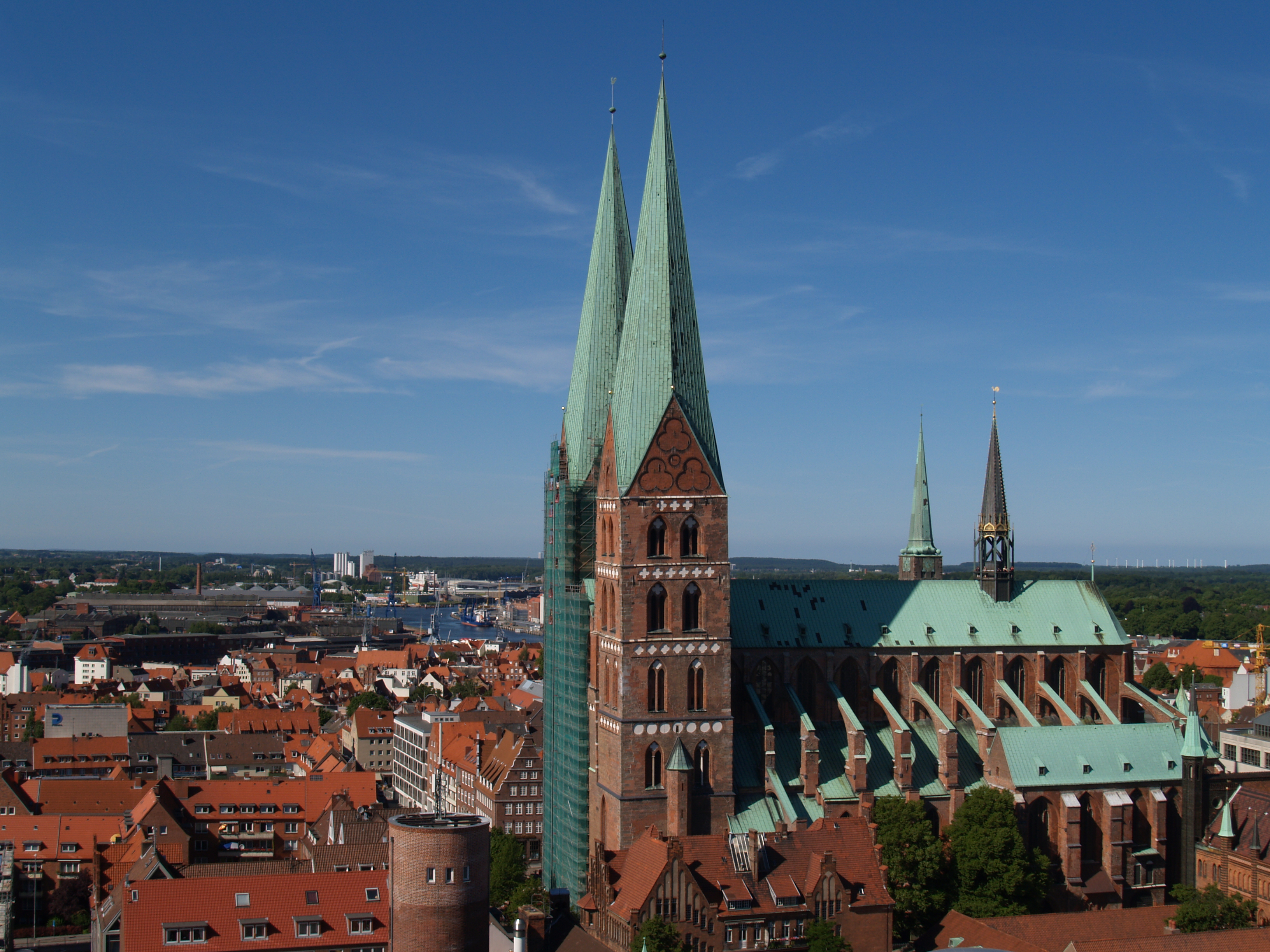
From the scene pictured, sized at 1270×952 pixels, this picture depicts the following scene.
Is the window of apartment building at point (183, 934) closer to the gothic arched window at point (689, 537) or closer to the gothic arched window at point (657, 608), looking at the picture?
the gothic arched window at point (657, 608)

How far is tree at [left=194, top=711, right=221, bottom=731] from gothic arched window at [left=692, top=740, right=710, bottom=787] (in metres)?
103

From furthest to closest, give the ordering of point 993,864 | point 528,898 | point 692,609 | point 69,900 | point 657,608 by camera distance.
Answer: point 69,900 → point 528,898 → point 692,609 → point 657,608 → point 993,864

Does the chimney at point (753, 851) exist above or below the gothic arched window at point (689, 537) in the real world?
below

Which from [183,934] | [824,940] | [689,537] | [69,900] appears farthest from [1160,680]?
[183,934]

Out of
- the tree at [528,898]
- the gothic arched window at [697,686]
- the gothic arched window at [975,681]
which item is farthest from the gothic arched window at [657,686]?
the gothic arched window at [975,681]

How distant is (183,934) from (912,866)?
3758 centimetres

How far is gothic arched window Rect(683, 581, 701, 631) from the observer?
80.9 meters

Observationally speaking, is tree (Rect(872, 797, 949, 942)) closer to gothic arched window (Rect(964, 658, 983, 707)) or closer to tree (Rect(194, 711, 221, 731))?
gothic arched window (Rect(964, 658, 983, 707))

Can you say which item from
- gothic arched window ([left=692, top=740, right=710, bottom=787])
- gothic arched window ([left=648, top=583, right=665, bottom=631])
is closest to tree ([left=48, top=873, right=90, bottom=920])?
gothic arched window ([left=692, top=740, right=710, bottom=787])

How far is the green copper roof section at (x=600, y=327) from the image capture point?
9138 cm

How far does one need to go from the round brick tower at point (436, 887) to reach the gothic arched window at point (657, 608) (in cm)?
1806

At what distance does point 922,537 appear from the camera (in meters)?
115

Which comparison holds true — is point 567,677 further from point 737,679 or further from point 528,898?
point 528,898

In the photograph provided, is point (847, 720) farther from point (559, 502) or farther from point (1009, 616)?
point (559, 502)
